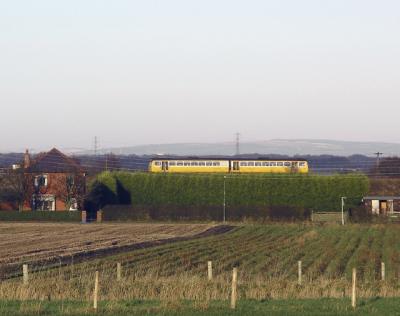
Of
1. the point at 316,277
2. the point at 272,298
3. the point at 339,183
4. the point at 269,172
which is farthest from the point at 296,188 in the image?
the point at 272,298

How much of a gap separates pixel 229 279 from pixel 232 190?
73.8 m

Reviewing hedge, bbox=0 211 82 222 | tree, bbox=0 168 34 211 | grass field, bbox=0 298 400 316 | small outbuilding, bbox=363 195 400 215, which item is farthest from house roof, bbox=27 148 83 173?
grass field, bbox=0 298 400 316

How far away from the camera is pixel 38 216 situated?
95.1 m

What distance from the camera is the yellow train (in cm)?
12100

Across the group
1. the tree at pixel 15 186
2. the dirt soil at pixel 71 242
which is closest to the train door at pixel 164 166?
the tree at pixel 15 186

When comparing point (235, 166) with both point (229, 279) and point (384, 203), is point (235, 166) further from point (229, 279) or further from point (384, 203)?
point (229, 279)

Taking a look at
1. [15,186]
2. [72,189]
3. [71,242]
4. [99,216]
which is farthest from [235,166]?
[71,242]

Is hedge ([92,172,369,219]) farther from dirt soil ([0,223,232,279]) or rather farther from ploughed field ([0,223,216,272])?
ploughed field ([0,223,216,272])

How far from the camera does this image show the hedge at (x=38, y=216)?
94938 mm

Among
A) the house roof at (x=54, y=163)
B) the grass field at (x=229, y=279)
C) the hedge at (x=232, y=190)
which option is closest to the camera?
the grass field at (x=229, y=279)

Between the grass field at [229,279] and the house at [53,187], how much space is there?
4740 centimetres

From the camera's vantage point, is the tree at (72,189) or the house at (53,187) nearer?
the tree at (72,189)

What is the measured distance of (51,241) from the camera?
191 ft

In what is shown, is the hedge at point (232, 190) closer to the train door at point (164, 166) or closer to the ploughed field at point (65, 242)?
the train door at point (164, 166)
